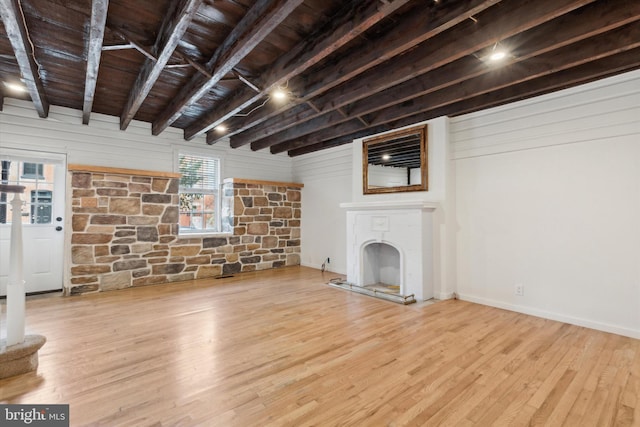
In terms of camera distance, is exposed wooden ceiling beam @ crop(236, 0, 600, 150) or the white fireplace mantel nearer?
exposed wooden ceiling beam @ crop(236, 0, 600, 150)

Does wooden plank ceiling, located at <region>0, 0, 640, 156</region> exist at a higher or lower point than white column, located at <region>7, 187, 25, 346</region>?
higher

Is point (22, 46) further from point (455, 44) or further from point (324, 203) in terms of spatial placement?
point (324, 203)

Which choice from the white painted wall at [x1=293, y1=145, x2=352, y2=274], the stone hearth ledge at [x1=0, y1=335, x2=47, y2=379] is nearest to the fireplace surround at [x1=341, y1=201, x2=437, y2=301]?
the white painted wall at [x1=293, y1=145, x2=352, y2=274]

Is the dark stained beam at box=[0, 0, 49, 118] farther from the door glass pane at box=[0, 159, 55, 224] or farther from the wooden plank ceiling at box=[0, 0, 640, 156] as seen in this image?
the door glass pane at box=[0, 159, 55, 224]

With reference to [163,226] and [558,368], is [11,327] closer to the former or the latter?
[163,226]

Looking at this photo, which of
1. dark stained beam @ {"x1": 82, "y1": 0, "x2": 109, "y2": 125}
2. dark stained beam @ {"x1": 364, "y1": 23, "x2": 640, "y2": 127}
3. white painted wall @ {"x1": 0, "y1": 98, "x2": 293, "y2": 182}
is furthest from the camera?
white painted wall @ {"x1": 0, "y1": 98, "x2": 293, "y2": 182}

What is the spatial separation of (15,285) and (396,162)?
437 cm

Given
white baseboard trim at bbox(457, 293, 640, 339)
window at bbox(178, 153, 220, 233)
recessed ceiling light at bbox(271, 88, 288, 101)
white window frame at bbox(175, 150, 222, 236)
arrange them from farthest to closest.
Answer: window at bbox(178, 153, 220, 233), white window frame at bbox(175, 150, 222, 236), recessed ceiling light at bbox(271, 88, 288, 101), white baseboard trim at bbox(457, 293, 640, 339)

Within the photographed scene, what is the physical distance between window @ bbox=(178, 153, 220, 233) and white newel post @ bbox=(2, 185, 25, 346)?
331 cm

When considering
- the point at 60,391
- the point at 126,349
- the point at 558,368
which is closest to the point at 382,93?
the point at 558,368

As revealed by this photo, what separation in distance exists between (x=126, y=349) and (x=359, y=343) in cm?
199

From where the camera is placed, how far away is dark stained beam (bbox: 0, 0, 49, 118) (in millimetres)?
2051

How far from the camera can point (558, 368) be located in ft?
7.59

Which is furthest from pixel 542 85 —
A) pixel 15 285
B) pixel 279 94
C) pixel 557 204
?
pixel 15 285
